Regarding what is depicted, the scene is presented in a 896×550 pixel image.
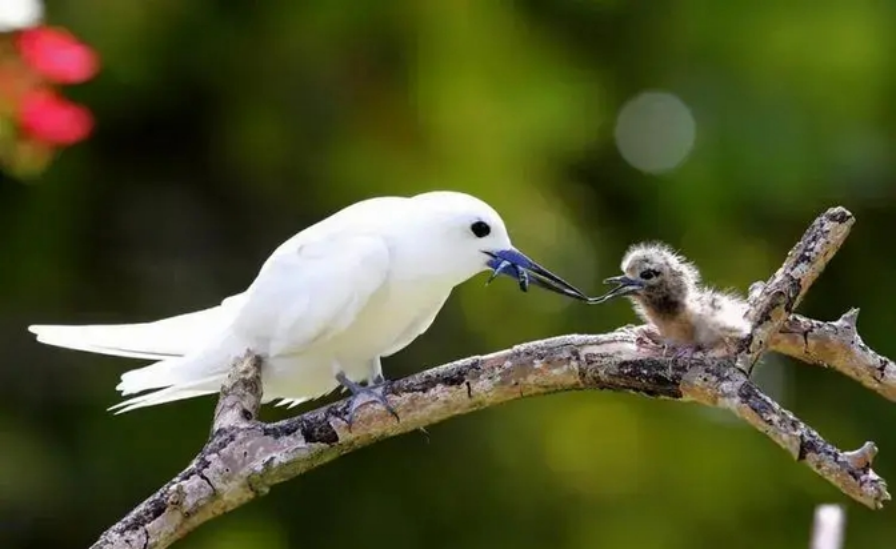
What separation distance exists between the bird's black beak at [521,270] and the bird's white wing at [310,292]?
7.1 inches

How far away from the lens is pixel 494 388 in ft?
7.53

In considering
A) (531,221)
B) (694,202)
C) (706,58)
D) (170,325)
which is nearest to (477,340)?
(531,221)

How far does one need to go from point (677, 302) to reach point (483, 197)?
189 cm

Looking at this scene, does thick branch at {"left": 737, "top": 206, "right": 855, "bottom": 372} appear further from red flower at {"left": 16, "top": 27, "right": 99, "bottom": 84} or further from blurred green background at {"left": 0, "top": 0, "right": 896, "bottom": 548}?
blurred green background at {"left": 0, "top": 0, "right": 896, "bottom": 548}

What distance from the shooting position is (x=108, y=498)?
4.90 metres

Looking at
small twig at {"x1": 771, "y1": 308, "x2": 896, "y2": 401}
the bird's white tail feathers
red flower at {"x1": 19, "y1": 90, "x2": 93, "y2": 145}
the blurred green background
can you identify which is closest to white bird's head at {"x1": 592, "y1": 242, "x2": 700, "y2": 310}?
small twig at {"x1": 771, "y1": 308, "x2": 896, "y2": 401}

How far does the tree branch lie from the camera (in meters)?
2.18

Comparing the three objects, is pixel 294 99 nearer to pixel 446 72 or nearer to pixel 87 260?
pixel 446 72

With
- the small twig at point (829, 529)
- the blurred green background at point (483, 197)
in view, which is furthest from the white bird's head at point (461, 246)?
the blurred green background at point (483, 197)

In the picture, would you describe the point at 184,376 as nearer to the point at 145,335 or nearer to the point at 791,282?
the point at 145,335

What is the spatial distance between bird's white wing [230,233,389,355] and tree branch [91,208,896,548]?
9.4 inches

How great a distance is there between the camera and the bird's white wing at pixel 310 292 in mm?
2580

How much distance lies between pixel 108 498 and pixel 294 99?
1331mm

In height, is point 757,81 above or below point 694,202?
above
